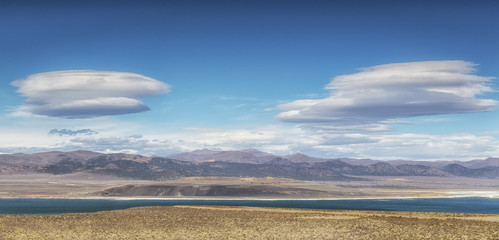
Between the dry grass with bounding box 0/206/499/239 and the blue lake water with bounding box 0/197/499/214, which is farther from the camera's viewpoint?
the blue lake water with bounding box 0/197/499/214

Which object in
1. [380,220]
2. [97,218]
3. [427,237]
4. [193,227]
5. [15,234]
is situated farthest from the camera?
[97,218]

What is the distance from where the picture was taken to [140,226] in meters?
66.9

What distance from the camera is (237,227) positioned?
65.1m

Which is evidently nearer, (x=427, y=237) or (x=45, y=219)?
(x=427, y=237)

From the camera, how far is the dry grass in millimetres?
57503

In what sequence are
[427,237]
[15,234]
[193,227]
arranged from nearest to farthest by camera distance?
[427,237]
[15,234]
[193,227]

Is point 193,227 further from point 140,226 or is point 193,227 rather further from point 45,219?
point 45,219

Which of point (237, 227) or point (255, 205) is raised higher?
point (237, 227)

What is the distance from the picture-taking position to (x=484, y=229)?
60281 mm

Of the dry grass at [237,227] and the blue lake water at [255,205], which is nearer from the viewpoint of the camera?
the dry grass at [237,227]

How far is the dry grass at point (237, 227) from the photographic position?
57.5 metres

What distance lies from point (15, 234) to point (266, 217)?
110ft

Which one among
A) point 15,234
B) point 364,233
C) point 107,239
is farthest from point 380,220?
point 15,234

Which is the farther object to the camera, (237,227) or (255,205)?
(255,205)
